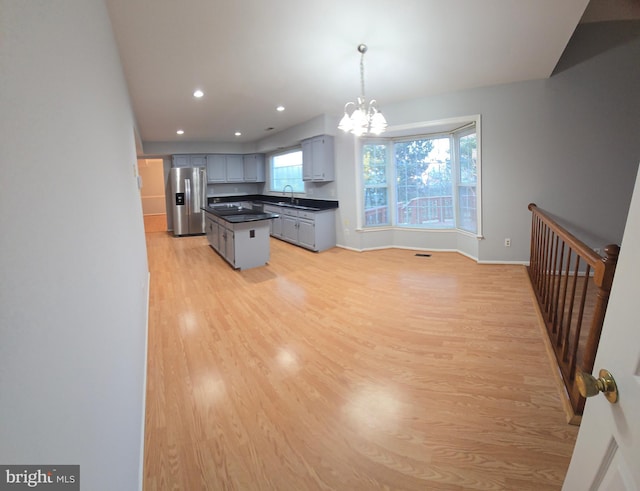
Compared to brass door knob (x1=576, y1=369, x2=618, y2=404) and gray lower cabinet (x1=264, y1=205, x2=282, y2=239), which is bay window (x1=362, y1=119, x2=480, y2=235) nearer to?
gray lower cabinet (x1=264, y1=205, x2=282, y2=239)

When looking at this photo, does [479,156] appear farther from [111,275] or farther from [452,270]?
Answer: [111,275]

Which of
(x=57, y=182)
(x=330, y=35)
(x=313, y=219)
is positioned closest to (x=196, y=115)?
(x=313, y=219)

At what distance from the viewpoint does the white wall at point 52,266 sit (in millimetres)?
423

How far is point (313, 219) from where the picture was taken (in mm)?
6348

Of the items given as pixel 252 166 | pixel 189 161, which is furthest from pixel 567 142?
pixel 189 161

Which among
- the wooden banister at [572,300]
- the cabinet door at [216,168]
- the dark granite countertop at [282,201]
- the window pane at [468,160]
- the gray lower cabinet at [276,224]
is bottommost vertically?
the wooden banister at [572,300]

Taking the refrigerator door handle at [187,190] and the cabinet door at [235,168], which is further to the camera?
the cabinet door at [235,168]

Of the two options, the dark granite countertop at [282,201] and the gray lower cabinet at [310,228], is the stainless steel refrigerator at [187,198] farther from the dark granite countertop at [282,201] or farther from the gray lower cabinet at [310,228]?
the gray lower cabinet at [310,228]

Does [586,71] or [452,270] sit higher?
[586,71]

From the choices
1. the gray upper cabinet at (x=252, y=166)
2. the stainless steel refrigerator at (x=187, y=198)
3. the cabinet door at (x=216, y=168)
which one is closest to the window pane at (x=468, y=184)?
the gray upper cabinet at (x=252, y=166)

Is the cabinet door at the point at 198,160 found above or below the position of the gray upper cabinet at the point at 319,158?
above

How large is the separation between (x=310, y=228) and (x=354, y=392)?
15.0 feet

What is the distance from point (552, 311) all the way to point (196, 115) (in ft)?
19.6

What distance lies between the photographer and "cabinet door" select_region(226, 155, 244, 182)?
31.6 feet
